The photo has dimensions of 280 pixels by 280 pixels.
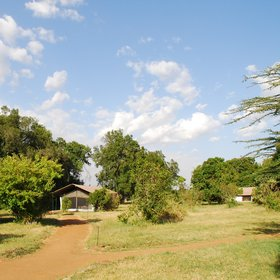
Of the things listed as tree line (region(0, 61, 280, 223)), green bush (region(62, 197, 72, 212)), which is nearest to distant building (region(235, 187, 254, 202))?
tree line (region(0, 61, 280, 223))

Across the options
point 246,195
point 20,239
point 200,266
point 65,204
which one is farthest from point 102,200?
point 246,195

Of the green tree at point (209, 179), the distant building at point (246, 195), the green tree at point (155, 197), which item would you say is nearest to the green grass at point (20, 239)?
the green tree at point (155, 197)

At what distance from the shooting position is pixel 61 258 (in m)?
15.4

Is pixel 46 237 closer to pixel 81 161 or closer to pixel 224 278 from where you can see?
pixel 224 278

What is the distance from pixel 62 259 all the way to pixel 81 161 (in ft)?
214

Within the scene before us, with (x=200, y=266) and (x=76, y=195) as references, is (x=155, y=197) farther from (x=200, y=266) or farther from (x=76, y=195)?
(x=76, y=195)

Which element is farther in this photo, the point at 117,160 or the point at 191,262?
the point at 117,160

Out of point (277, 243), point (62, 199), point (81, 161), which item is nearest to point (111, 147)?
point (81, 161)

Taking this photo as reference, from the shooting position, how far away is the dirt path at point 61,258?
1267 cm

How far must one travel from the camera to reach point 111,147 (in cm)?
7594

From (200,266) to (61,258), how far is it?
619 centimetres

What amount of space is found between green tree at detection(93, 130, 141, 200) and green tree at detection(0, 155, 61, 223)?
4493 centimetres

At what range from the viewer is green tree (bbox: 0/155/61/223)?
26250mm

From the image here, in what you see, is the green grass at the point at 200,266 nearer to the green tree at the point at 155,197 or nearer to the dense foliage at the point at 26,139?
the green tree at the point at 155,197
